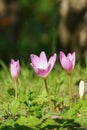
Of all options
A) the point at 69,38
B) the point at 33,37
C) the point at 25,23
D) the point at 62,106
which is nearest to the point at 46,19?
the point at 25,23

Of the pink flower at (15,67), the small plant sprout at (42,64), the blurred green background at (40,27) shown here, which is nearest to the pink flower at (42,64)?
the small plant sprout at (42,64)

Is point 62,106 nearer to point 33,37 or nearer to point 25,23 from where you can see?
point 33,37

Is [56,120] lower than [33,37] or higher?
lower

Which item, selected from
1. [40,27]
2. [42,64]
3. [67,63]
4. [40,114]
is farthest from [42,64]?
[40,27]

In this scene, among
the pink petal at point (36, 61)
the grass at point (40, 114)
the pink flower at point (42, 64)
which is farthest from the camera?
the pink petal at point (36, 61)

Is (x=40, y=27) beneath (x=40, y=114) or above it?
above

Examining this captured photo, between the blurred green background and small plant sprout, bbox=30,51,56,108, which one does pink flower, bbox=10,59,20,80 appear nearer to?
small plant sprout, bbox=30,51,56,108

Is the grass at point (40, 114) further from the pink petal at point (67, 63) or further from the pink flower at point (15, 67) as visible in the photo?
the pink petal at point (67, 63)

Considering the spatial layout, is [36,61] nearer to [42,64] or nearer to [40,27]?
[42,64]
